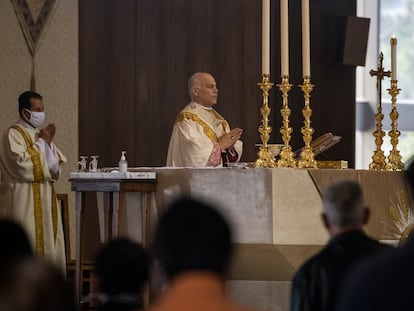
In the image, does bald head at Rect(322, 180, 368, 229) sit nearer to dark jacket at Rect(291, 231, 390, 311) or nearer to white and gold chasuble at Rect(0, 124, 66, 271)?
dark jacket at Rect(291, 231, 390, 311)

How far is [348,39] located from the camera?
11.8 m

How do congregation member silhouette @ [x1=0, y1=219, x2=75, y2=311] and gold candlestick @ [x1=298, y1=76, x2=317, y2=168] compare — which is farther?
gold candlestick @ [x1=298, y1=76, x2=317, y2=168]

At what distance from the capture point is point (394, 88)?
27.5 ft

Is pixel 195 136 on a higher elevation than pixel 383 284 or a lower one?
higher

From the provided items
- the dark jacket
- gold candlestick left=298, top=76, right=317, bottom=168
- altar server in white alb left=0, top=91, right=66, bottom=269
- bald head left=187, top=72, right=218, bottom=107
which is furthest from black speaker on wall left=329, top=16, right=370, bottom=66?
the dark jacket

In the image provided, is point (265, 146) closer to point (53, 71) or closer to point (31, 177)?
point (31, 177)

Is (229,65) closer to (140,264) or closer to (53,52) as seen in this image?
(53,52)

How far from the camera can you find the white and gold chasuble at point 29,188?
8812mm

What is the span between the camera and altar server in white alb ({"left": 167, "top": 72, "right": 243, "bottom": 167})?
8594 mm

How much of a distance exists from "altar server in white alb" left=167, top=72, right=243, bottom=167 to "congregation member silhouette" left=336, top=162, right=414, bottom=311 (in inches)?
224

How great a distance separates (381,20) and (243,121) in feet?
9.37

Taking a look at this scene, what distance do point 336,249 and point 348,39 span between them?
27.8ft

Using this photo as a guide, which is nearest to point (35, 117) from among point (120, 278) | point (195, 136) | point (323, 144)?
point (195, 136)

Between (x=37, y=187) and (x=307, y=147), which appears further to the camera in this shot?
(x=37, y=187)
